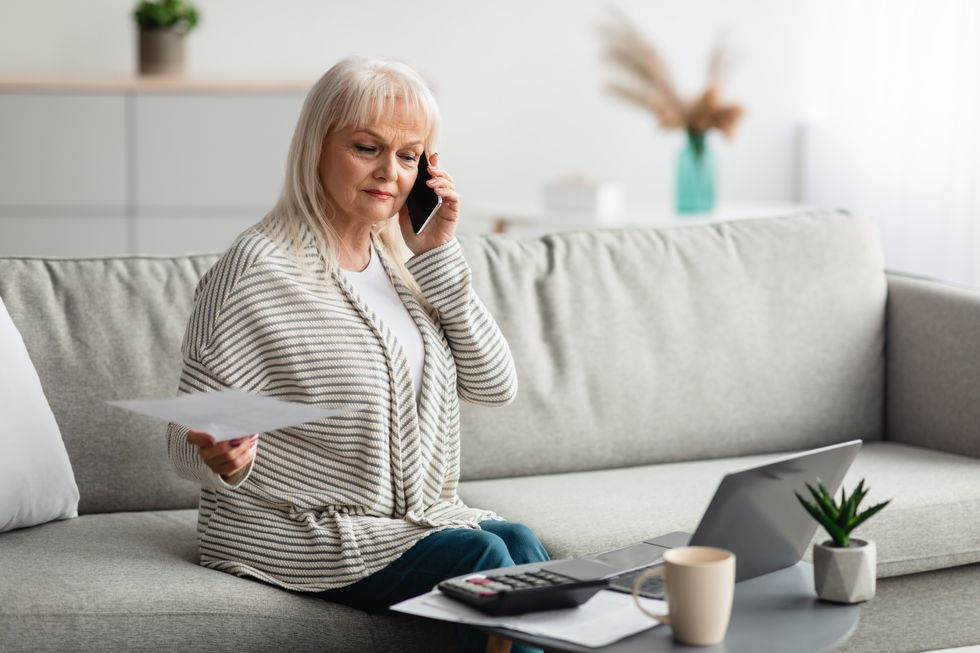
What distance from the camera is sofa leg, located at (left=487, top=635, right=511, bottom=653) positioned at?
153 cm

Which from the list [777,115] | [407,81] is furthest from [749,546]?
[777,115]

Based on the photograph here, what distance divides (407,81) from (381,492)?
595mm

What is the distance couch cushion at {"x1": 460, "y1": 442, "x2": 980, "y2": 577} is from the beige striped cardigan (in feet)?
0.79

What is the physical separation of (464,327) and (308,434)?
30 cm

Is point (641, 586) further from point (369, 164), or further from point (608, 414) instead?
point (608, 414)

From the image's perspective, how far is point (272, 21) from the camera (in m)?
4.64

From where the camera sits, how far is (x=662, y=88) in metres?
4.36

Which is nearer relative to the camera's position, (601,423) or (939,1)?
(601,423)

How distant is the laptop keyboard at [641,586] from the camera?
4.97ft

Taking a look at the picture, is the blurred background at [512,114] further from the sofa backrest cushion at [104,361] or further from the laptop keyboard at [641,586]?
the laptop keyboard at [641,586]

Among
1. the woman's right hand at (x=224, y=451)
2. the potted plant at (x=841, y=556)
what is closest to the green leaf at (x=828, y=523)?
the potted plant at (x=841, y=556)

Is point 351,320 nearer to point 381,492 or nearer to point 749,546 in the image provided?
point 381,492

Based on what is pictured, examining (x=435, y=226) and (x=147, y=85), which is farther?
(x=147, y=85)

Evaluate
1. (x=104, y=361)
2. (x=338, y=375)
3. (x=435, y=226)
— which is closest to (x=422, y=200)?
(x=435, y=226)
